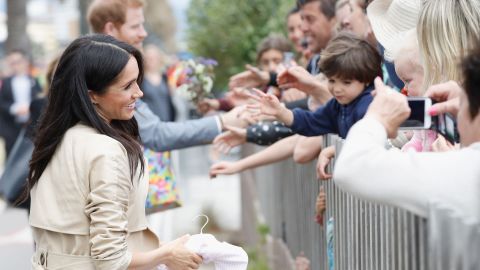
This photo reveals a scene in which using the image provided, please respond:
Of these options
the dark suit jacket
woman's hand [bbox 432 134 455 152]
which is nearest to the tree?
the dark suit jacket

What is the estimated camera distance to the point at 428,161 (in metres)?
3.06

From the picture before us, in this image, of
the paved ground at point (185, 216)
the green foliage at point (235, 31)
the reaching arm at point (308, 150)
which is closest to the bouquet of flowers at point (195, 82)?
the paved ground at point (185, 216)

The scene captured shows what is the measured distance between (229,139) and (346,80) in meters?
1.51

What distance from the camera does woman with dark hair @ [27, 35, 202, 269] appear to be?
3.97 metres

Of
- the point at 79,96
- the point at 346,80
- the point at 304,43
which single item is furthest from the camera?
the point at 304,43

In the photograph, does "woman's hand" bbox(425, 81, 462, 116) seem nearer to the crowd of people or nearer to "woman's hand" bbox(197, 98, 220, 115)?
the crowd of people

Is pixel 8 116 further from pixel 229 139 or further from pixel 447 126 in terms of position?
pixel 447 126

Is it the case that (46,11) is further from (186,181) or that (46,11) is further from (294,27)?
(294,27)

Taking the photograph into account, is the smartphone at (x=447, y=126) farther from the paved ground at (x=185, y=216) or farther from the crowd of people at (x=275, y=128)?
the paved ground at (x=185, y=216)

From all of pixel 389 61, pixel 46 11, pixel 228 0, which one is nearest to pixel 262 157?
pixel 389 61

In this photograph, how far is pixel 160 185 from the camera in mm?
7340

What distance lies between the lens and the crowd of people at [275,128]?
3.07 m

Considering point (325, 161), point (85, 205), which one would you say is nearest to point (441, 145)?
point (85, 205)

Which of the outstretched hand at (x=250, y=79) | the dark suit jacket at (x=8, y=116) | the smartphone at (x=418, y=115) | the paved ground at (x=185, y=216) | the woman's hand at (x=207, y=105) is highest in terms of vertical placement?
the smartphone at (x=418, y=115)
